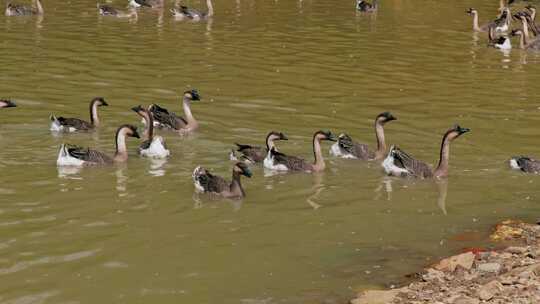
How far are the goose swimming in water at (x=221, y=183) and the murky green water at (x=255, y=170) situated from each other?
217mm

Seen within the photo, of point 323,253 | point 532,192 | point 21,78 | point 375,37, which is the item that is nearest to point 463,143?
point 532,192

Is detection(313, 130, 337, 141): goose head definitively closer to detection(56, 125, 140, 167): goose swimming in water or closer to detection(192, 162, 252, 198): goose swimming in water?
detection(192, 162, 252, 198): goose swimming in water

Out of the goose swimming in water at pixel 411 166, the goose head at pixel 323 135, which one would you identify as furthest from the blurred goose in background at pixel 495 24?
the goose head at pixel 323 135

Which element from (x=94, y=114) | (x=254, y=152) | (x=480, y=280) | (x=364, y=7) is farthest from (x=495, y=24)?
(x=480, y=280)

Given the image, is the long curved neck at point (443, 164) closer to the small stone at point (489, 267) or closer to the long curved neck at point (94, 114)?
the small stone at point (489, 267)

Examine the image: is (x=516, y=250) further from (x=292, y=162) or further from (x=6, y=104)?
(x=6, y=104)

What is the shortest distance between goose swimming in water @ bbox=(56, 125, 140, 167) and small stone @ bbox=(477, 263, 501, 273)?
9.00 m

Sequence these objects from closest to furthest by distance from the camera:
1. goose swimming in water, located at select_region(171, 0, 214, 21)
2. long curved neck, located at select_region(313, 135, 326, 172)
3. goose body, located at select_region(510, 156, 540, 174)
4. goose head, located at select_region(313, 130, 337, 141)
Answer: long curved neck, located at select_region(313, 135, 326, 172) < goose body, located at select_region(510, 156, 540, 174) < goose head, located at select_region(313, 130, 337, 141) < goose swimming in water, located at select_region(171, 0, 214, 21)

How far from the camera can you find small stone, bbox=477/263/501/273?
14360 mm

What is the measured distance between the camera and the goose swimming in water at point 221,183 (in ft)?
60.2


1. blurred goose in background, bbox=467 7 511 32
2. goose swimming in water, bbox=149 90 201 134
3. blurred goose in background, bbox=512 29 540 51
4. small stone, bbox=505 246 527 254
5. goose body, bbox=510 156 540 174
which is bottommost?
small stone, bbox=505 246 527 254

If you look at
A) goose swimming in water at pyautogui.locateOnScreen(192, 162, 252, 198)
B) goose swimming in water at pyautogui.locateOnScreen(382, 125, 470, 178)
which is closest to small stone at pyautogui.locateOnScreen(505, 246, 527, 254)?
goose swimming in water at pyautogui.locateOnScreen(382, 125, 470, 178)

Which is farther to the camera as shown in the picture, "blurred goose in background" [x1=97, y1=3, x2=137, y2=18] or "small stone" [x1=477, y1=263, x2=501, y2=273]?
"blurred goose in background" [x1=97, y1=3, x2=137, y2=18]

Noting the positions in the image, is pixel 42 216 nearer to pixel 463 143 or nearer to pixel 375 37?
pixel 463 143
